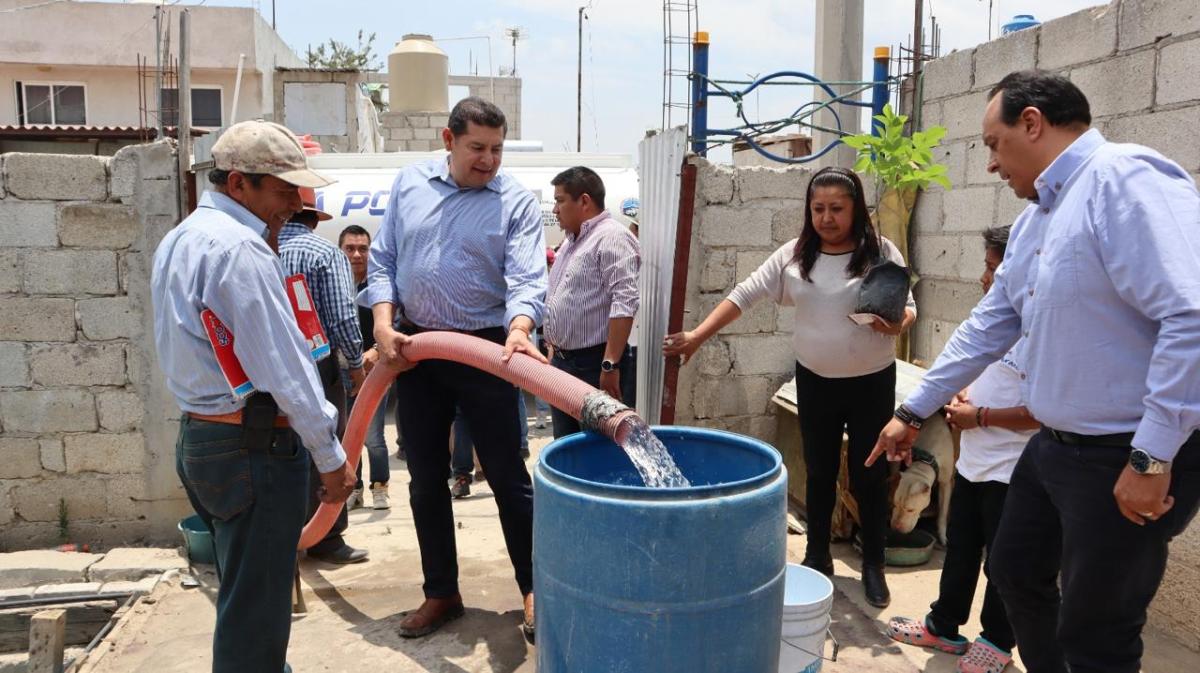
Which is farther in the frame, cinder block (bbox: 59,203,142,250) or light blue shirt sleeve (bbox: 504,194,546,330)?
cinder block (bbox: 59,203,142,250)

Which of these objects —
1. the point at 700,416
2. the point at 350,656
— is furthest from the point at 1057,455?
the point at 700,416

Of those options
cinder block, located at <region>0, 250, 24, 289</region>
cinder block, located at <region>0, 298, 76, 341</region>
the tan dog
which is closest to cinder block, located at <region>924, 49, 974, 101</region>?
the tan dog

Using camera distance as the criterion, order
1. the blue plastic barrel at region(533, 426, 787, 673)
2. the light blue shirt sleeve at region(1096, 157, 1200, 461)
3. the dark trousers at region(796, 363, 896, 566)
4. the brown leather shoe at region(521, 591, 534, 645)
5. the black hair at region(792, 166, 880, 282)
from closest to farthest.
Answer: the light blue shirt sleeve at region(1096, 157, 1200, 461) < the blue plastic barrel at region(533, 426, 787, 673) < the brown leather shoe at region(521, 591, 534, 645) < the black hair at region(792, 166, 880, 282) < the dark trousers at region(796, 363, 896, 566)

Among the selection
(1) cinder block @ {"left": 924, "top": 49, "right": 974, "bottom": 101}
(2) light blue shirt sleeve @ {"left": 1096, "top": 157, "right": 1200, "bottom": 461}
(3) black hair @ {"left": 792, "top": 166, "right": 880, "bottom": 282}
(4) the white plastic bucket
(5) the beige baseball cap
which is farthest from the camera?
(1) cinder block @ {"left": 924, "top": 49, "right": 974, "bottom": 101}

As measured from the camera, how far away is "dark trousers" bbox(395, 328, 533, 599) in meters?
3.45

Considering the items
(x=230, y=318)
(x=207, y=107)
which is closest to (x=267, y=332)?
(x=230, y=318)

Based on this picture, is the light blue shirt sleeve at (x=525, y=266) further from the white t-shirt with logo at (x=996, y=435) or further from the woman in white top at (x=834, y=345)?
the white t-shirt with logo at (x=996, y=435)

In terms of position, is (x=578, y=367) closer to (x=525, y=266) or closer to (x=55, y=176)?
(x=525, y=266)

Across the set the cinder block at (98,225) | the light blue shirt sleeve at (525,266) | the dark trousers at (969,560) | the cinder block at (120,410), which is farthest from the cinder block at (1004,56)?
the cinder block at (120,410)

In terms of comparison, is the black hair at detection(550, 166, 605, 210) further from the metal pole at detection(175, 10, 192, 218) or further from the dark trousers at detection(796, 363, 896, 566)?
the metal pole at detection(175, 10, 192, 218)

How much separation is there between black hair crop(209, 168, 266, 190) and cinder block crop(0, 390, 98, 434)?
2.72 meters

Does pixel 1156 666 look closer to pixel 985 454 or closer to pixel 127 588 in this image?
pixel 985 454

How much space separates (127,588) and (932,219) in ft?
15.6

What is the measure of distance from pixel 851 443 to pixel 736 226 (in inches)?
64.2
